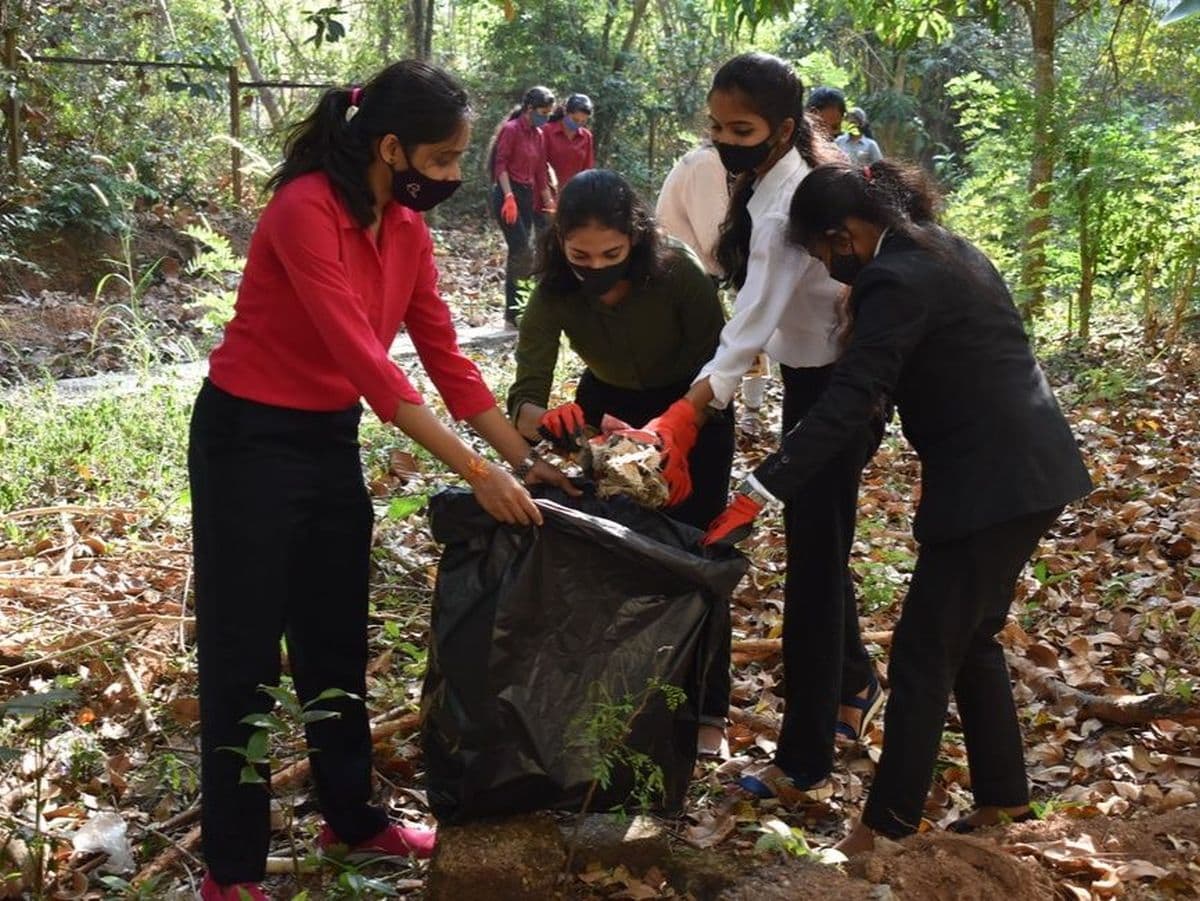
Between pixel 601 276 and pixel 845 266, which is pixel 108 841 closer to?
pixel 601 276

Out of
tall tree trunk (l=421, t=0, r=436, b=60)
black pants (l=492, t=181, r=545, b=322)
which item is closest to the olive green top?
black pants (l=492, t=181, r=545, b=322)

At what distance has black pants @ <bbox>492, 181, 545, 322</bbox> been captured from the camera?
10492 millimetres

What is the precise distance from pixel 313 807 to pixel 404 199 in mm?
1712

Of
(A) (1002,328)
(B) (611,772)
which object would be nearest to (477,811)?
(B) (611,772)

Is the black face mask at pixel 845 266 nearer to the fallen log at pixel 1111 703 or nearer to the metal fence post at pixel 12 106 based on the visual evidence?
the fallen log at pixel 1111 703

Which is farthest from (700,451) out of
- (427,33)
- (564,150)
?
(427,33)

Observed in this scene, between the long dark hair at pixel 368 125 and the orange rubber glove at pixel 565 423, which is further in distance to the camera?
the orange rubber glove at pixel 565 423

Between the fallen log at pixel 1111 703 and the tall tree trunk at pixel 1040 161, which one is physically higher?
the tall tree trunk at pixel 1040 161

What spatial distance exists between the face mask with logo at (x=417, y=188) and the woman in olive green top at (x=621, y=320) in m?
0.52

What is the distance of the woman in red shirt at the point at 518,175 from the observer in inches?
414

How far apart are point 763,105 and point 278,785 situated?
2158 millimetres

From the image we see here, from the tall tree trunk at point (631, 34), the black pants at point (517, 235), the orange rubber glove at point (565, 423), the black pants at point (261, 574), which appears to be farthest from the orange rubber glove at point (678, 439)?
the tall tree trunk at point (631, 34)

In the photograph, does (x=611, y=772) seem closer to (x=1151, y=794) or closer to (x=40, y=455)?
(x=1151, y=794)

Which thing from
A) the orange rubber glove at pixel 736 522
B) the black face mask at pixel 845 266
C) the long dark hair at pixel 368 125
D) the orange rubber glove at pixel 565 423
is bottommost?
the orange rubber glove at pixel 736 522
